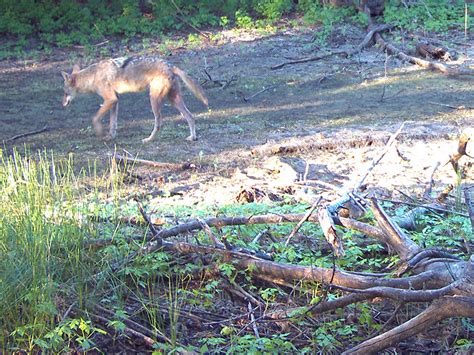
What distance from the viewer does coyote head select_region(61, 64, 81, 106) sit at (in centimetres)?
1241

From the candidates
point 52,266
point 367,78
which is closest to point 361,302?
point 52,266

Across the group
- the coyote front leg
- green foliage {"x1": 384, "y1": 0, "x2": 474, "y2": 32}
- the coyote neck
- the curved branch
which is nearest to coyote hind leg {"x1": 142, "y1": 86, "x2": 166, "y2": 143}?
the coyote front leg

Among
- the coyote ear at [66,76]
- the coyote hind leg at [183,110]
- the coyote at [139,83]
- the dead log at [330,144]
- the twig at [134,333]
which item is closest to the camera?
the twig at [134,333]

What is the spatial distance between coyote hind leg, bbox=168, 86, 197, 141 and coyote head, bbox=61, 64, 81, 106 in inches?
72.3

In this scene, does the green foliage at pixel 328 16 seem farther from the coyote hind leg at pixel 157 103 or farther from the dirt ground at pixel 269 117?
the coyote hind leg at pixel 157 103

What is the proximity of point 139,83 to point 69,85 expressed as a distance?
1410 millimetres

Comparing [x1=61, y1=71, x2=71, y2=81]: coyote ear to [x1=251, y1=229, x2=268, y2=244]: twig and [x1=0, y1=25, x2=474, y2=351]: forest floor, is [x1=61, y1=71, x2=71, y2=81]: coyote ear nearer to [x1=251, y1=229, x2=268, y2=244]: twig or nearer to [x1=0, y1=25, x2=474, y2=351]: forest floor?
[x1=0, y1=25, x2=474, y2=351]: forest floor

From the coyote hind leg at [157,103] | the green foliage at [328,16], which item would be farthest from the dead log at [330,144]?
the green foliage at [328,16]

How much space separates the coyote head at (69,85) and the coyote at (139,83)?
0.58 feet

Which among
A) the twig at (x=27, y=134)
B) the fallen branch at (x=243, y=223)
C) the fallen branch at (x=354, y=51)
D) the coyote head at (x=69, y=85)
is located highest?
the fallen branch at (x=243, y=223)

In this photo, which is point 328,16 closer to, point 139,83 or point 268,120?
point 268,120

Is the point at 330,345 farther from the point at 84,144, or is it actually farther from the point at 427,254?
the point at 84,144

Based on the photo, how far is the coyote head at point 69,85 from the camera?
12.4 metres

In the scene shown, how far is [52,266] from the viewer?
4.39 m
